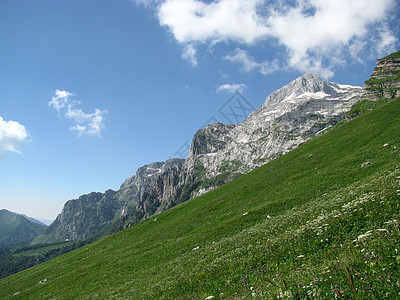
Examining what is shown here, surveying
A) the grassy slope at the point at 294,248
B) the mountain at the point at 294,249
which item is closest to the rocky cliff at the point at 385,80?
the mountain at the point at 294,249

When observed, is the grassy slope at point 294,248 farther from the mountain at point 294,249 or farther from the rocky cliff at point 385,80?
the rocky cliff at point 385,80

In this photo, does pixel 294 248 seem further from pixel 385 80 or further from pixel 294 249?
pixel 385 80

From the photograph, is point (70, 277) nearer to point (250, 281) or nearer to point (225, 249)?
point (225, 249)

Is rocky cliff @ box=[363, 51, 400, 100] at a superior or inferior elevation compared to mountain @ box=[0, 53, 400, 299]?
superior

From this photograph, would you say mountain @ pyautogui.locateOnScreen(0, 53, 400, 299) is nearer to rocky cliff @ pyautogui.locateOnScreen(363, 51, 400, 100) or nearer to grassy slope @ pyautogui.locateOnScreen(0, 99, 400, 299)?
grassy slope @ pyautogui.locateOnScreen(0, 99, 400, 299)

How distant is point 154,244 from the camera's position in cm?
4206

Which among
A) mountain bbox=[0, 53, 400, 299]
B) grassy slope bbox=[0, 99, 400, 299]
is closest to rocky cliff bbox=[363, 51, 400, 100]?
mountain bbox=[0, 53, 400, 299]

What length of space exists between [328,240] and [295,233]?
2.93 meters

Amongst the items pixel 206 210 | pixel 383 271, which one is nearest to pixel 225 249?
pixel 383 271

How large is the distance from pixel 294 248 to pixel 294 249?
127 millimetres

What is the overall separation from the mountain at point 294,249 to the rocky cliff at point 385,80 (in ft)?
363

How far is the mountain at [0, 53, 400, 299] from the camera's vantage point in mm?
8234

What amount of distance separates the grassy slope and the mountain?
59 mm

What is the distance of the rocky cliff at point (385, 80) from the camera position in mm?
140500
